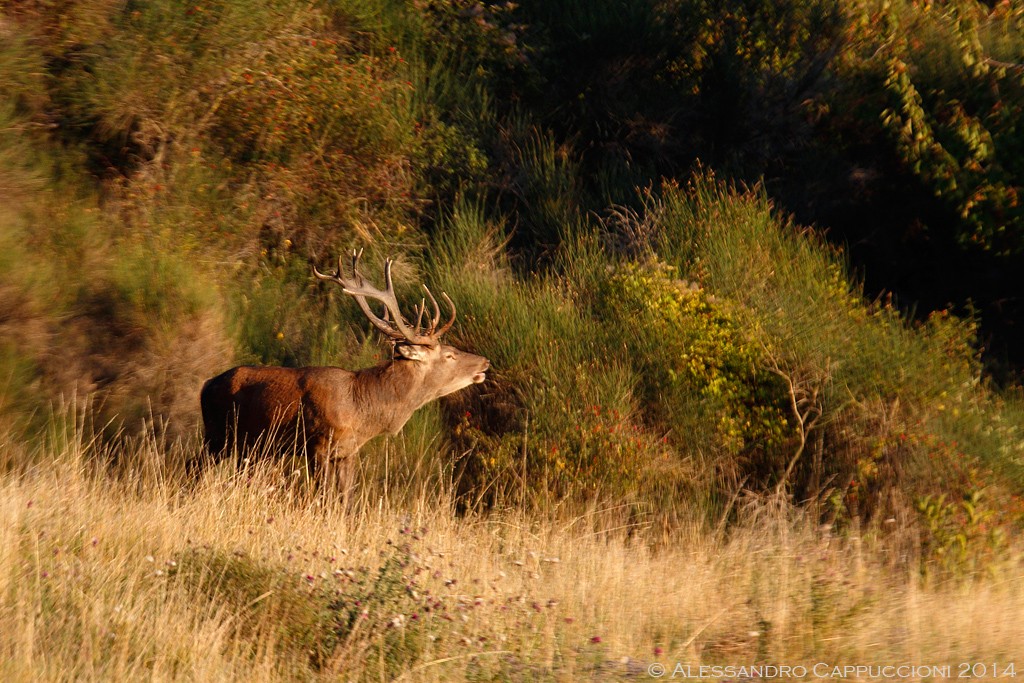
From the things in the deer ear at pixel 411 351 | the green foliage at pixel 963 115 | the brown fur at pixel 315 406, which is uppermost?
the green foliage at pixel 963 115

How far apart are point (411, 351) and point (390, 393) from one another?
40cm

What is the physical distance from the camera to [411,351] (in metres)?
10.3

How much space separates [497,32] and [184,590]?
13839 mm

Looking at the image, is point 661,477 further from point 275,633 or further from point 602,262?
point 275,633

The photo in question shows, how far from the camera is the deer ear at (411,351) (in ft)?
33.8

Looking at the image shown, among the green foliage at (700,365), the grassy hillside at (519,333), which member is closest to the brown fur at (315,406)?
the grassy hillside at (519,333)

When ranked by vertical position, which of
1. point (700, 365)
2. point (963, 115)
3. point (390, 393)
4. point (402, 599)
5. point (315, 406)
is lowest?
point (315, 406)

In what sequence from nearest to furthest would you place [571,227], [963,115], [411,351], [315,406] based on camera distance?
1. [315,406]
2. [411,351]
3. [963,115]
4. [571,227]

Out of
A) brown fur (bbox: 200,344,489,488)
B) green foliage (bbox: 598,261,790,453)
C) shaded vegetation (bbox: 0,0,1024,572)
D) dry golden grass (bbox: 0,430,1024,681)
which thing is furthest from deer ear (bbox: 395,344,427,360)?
green foliage (bbox: 598,261,790,453)

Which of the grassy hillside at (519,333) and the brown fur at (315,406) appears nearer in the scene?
the grassy hillside at (519,333)

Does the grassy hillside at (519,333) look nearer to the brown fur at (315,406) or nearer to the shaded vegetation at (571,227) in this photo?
the shaded vegetation at (571,227)

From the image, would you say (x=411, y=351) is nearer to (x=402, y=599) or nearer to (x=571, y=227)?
(x=402, y=599)

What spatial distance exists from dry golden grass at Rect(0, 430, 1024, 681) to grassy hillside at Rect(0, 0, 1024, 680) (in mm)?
31

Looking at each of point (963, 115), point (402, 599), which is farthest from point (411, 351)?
point (963, 115)
